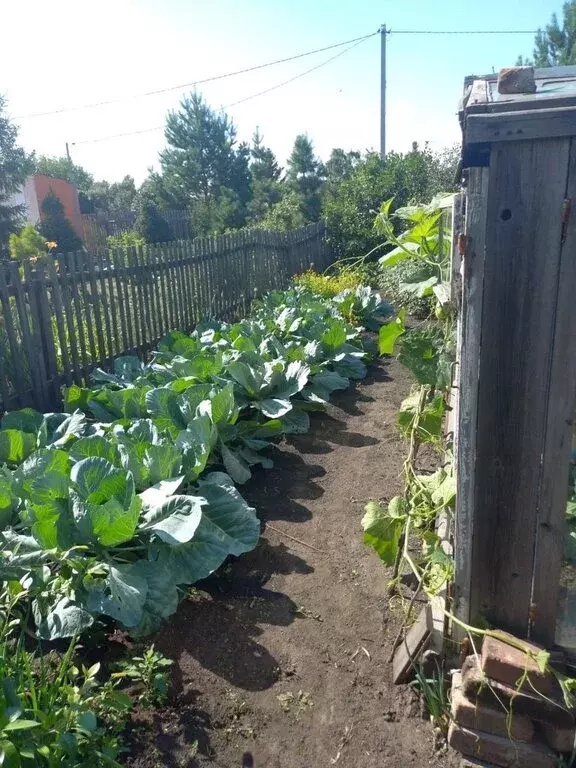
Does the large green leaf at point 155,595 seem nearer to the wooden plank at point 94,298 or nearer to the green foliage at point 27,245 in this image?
the wooden plank at point 94,298

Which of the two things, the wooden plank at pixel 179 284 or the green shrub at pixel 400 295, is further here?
the green shrub at pixel 400 295

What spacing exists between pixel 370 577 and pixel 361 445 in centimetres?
174

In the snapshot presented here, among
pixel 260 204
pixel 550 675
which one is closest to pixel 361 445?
pixel 550 675

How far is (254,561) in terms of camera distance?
306 cm

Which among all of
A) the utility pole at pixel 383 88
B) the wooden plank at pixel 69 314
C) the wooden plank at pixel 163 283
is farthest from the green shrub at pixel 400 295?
the utility pole at pixel 383 88

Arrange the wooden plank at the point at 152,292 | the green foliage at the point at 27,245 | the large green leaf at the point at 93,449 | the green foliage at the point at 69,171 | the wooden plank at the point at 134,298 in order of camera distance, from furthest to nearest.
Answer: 1. the green foliage at the point at 69,171
2. the green foliage at the point at 27,245
3. the wooden plank at the point at 152,292
4. the wooden plank at the point at 134,298
5. the large green leaf at the point at 93,449

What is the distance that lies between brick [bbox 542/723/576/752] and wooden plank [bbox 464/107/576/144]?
1707mm

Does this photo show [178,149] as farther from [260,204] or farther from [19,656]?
[19,656]

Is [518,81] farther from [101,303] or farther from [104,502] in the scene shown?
[101,303]

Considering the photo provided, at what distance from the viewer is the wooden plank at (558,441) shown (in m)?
1.52

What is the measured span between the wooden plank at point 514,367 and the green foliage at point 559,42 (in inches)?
841

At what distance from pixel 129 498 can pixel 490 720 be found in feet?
5.24

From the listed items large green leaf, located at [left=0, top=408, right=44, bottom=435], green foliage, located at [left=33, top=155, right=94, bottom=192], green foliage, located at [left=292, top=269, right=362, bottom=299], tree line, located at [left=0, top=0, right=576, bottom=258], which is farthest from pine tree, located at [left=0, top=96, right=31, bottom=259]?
green foliage, located at [left=33, top=155, right=94, bottom=192]

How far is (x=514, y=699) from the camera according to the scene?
1790mm
